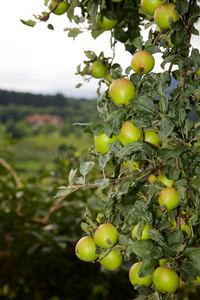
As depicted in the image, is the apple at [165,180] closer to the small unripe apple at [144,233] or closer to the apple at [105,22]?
the small unripe apple at [144,233]

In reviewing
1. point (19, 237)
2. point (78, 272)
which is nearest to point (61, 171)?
point (19, 237)

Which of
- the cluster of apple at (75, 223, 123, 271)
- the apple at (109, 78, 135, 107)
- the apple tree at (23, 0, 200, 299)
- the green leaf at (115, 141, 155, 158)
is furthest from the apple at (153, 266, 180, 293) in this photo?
the apple at (109, 78, 135, 107)

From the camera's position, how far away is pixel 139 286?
0.67 metres

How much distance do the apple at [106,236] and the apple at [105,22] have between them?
52 centimetres

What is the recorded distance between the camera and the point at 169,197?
24.1 inches

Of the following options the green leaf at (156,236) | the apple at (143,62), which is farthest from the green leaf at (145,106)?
the green leaf at (156,236)

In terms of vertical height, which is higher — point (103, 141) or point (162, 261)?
point (103, 141)

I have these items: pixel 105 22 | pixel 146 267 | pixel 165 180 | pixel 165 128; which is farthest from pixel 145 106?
pixel 105 22

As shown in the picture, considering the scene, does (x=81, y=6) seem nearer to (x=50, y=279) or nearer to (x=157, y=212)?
(x=157, y=212)

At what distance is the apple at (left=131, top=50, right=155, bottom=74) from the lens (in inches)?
27.2

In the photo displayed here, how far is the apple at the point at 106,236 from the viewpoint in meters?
0.66

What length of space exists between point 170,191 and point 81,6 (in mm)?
587

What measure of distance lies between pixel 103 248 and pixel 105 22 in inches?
22.1

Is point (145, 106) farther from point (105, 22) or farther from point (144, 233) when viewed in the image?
point (105, 22)
